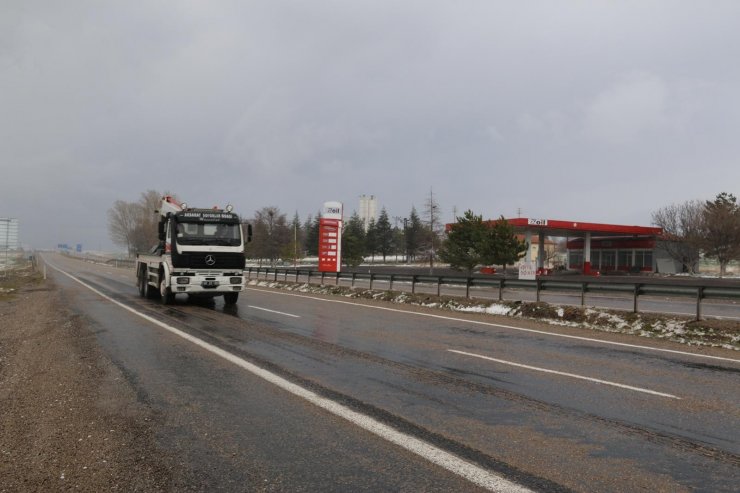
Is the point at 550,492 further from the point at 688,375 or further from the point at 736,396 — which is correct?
the point at 688,375

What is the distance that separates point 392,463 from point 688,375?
5893mm

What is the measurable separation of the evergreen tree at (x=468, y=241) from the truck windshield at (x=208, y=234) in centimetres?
3203

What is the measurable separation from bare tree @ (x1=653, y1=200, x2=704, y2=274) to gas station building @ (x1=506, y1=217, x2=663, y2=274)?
1554 mm

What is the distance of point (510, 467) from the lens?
156 inches

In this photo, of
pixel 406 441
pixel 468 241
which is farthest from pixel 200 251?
pixel 468 241

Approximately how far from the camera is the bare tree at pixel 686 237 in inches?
2005

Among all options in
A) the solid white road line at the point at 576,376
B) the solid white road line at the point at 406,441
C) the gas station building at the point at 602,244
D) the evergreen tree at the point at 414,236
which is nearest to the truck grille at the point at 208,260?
the solid white road line at the point at 406,441

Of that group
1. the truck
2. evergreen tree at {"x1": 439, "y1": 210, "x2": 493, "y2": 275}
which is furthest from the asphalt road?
evergreen tree at {"x1": 439, "y1": 210, "x2": 493, "y2": 275}

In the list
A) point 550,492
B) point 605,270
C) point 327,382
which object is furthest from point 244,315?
point 605,270

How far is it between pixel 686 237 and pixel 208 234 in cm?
5100

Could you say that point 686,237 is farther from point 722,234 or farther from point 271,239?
point 271,239

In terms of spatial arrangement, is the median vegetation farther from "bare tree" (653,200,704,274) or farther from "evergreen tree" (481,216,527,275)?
"bare tree" (653,200,704,274)

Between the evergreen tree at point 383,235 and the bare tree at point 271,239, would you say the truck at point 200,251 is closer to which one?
the bare tree at point 271,239

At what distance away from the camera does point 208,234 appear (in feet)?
55.0
